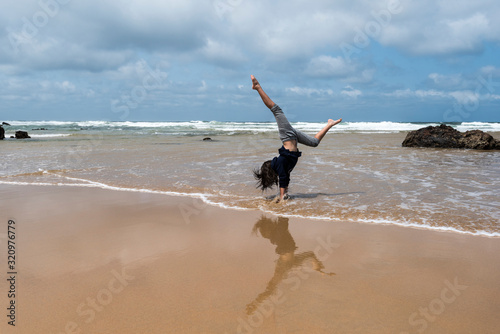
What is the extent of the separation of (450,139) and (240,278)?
1666 centimetres

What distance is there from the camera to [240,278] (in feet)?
8.84

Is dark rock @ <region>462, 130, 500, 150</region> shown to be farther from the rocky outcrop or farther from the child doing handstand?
the child doing handstand

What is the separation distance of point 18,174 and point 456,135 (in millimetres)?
17795

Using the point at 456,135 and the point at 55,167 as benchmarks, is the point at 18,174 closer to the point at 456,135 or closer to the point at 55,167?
the point at 55,167

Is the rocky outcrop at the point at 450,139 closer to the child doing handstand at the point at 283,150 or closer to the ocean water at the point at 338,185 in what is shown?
the ocean water at the point at 338,185

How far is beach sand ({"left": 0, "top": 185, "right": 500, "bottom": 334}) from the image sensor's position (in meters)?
2.13

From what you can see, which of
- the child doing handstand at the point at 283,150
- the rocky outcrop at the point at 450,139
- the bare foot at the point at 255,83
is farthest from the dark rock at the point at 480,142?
the bare foot at the point at 255,83

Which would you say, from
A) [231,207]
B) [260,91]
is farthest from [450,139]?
[231,207]

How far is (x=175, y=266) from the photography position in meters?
2.94

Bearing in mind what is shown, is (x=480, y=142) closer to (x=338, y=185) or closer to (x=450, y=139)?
(x=450, y=139)

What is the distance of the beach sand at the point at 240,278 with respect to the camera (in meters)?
2.13

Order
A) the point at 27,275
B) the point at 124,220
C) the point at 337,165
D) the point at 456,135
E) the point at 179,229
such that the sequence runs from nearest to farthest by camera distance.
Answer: the point at 27,275, the point at 179,229, the point at 124,220, the point at 337,165, the point at 456,135

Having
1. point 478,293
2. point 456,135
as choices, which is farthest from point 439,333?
point 456,135

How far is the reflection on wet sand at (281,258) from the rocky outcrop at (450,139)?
573 inches
